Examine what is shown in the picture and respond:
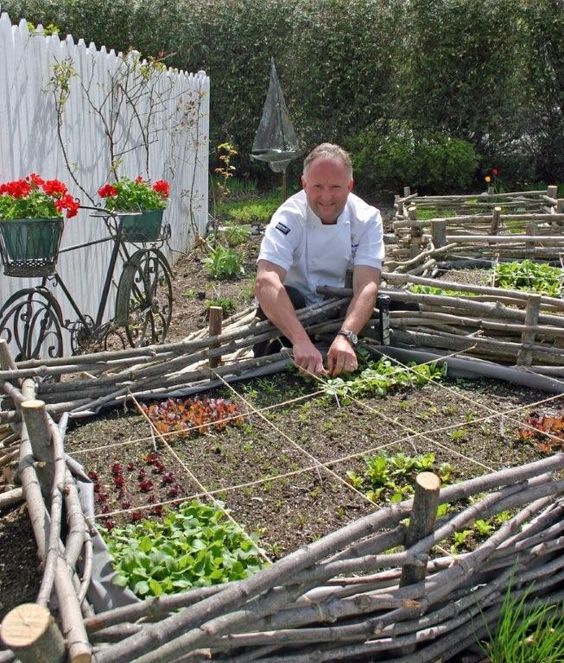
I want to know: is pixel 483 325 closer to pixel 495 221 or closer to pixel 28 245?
pixel 28 245

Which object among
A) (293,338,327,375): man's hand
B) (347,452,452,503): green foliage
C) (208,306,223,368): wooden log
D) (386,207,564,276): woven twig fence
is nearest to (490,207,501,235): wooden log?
(386,207,564,276): woven twig fence

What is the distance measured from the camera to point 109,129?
5742mm

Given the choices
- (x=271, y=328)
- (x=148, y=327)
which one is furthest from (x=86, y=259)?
(x=271, y=328)

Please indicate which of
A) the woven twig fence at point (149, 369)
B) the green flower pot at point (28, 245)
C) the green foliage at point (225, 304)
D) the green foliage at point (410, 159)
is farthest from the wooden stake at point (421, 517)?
the green foliage at point (410, 159)

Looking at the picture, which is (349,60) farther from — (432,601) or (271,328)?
(432,601)

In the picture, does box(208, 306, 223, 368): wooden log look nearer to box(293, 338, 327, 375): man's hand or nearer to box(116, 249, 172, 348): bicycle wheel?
box(293, 338, 327, 375): man's hand

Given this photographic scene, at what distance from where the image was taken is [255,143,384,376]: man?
10.6 feet

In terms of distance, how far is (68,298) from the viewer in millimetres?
4430

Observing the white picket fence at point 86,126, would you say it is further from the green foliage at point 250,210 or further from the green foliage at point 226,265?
the green foliage at point 250,210

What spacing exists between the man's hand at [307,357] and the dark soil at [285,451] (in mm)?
117

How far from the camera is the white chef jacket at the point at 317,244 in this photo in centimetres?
346

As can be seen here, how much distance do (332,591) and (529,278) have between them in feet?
10.1

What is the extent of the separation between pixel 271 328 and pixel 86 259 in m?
2.39

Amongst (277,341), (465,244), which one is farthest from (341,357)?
(465,244)
